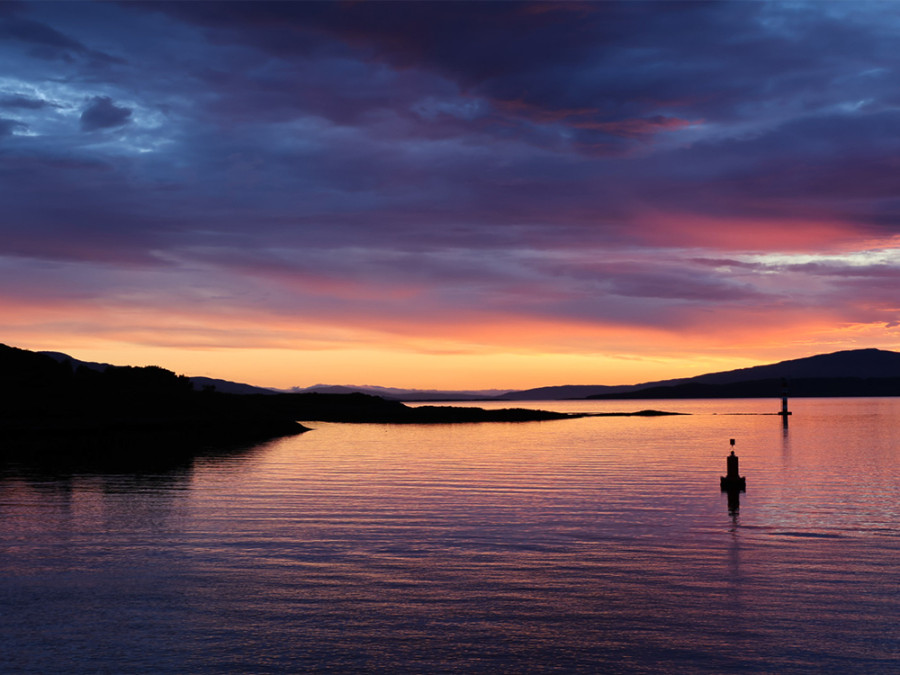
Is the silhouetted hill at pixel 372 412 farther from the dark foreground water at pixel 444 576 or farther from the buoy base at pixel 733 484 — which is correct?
the dark foreground water at pixel 444 576

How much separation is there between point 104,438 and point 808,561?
255 feet

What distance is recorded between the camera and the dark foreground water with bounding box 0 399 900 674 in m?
15.0

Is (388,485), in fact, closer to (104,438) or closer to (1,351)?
(104,438)

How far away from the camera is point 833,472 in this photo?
52.3 metres

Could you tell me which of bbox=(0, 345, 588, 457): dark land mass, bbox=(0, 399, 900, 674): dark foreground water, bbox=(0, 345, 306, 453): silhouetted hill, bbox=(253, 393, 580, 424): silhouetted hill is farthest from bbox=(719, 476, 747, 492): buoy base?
bbox=(253, 393, 580, 424): silhouetted hill

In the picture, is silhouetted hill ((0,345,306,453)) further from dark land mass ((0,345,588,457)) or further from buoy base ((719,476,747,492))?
buoy base ((719,476,747,492))

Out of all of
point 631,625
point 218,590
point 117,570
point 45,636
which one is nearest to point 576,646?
point 631,625

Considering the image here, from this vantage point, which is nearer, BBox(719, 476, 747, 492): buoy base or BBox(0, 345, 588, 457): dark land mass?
BBox(719, 476, 747, 492): buoy base

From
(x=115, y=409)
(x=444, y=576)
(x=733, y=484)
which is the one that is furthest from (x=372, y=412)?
(x=444, y=576)

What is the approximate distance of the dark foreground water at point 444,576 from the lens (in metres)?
15.0

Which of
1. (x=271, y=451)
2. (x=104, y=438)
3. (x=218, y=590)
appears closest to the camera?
(x=218, y=590)

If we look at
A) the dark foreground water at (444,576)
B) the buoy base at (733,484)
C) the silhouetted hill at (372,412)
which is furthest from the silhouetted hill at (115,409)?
the buoy base at (733,484)

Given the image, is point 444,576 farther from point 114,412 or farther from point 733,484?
point 114,412

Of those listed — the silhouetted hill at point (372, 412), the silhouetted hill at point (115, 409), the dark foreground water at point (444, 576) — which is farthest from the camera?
the silhouetted hill at point (372, 412)
